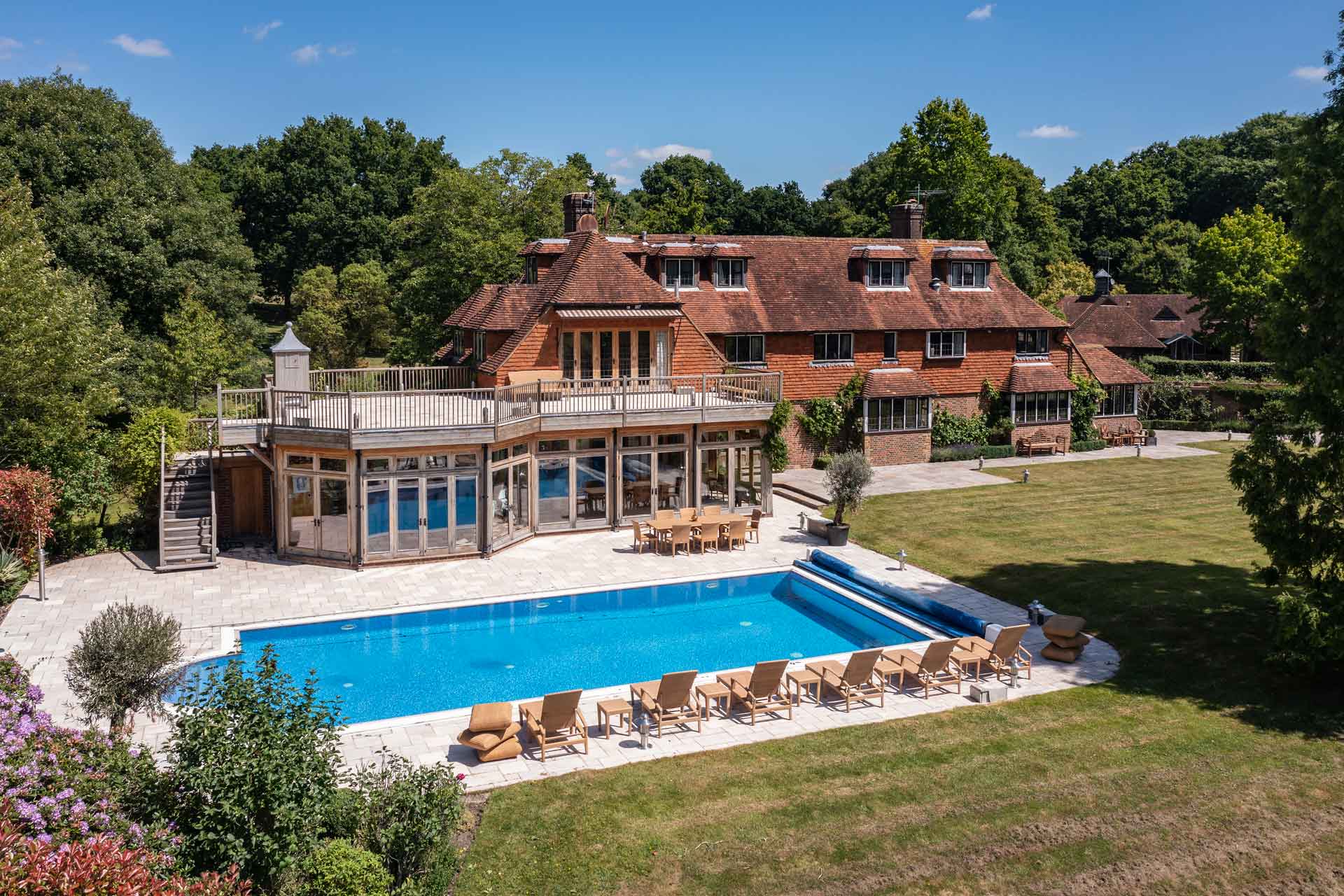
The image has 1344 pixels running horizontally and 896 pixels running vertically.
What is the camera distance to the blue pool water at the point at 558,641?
51.1 ft

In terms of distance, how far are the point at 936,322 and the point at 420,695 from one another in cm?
2599

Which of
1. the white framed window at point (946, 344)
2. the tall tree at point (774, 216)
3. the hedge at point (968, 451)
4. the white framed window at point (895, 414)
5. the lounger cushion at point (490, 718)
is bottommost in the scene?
the lounger cushion at point (490, 718)

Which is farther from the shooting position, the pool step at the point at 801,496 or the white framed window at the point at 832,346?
the white framed window at the point at 832,346

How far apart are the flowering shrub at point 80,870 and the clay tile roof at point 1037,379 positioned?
3385 centimetres

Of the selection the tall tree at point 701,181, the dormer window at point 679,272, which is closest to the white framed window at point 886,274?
the dormer window at point 679,272

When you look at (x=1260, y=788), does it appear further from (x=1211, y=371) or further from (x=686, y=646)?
(x=1211, y=371)

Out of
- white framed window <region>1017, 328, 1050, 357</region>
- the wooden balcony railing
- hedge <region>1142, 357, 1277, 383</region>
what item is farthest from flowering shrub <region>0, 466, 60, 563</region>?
hedge <region>1142, 357, 1277, 383</region>

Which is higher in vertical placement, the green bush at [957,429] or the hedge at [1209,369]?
the hedge at [1209,369]

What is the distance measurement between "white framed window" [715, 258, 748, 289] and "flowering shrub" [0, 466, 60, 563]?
21.4m

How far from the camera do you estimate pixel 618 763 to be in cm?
1246

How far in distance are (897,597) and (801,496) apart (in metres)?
10.0

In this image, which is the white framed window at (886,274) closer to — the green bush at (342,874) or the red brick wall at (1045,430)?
the red brick wall at (1045,430)

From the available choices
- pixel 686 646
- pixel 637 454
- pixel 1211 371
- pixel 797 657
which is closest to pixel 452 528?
pixel 637 454

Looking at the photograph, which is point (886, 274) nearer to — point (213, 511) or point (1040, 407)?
point (1040, 407)
